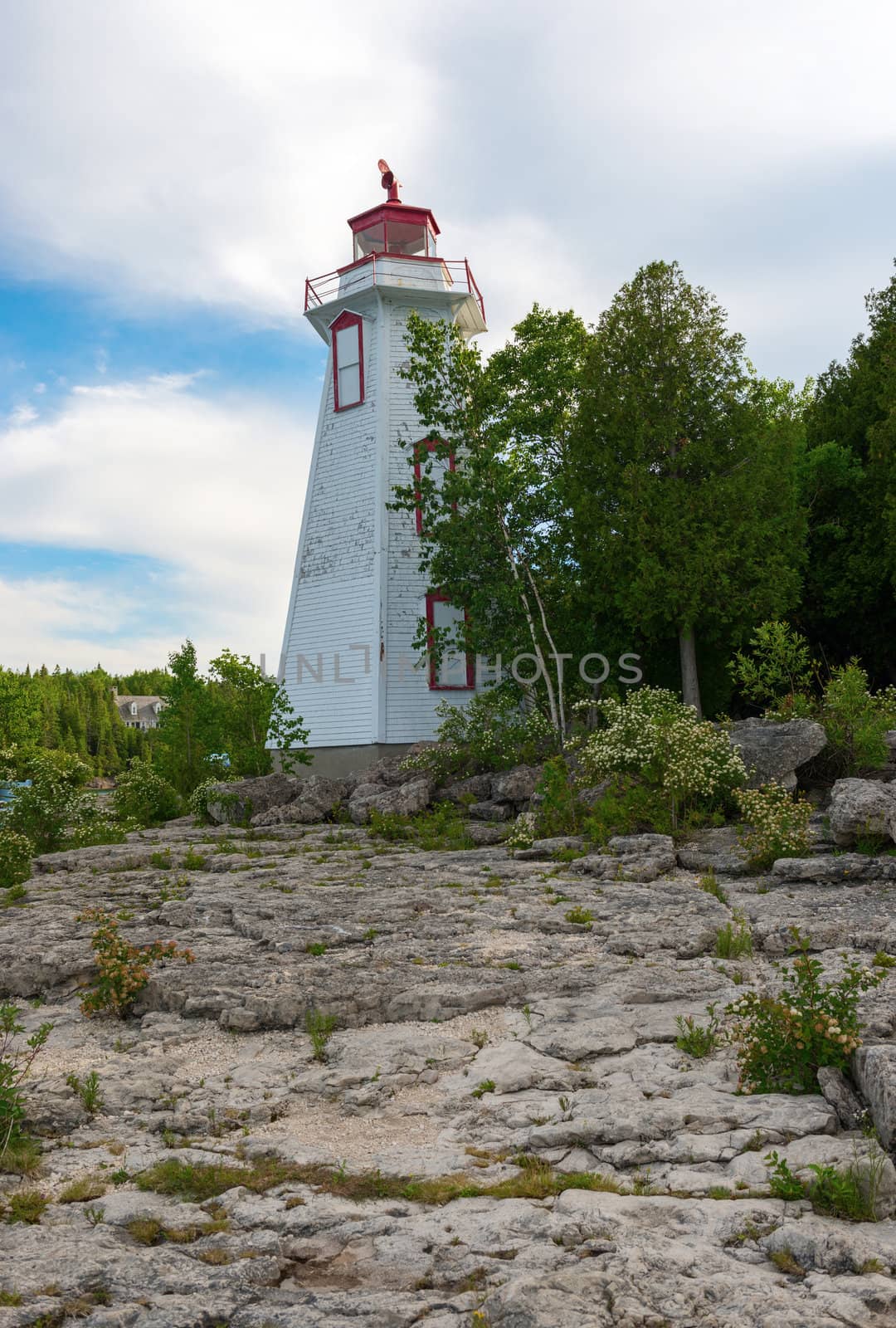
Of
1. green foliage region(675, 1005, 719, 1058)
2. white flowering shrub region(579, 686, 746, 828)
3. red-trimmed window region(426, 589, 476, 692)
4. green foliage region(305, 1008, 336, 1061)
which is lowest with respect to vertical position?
green foliage region(305, 1008, 336, 1061)

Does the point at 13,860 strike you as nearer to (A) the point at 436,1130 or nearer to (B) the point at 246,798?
(B) the point at 246,798

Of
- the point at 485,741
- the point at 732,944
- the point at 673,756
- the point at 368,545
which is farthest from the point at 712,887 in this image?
the point at 368,545

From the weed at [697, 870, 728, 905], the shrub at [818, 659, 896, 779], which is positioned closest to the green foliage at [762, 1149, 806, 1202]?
the weed at [697, 870, 728, 905]

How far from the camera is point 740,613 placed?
22438 millimetres

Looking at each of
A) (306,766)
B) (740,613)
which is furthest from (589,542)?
(306,766)

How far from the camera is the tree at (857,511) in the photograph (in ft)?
82.8

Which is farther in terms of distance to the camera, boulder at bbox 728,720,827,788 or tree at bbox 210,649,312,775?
tree at bbox 210,649,312,775

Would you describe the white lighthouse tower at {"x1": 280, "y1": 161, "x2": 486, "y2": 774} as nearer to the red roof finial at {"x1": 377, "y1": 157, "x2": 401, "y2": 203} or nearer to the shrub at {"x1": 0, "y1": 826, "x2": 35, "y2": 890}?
the red roof finial at {"x1": 377, "y1": 157, "x2": 401, "y2": 203}

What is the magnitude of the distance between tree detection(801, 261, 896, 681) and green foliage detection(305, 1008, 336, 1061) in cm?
2171

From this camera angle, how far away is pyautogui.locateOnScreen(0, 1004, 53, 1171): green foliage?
5164mm

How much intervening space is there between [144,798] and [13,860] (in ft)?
27.9

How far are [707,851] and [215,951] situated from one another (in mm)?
7205

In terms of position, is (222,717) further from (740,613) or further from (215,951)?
(215,951)

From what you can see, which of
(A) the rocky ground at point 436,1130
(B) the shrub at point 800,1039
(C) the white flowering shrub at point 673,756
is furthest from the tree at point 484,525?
(B) the shrub at point 800,1039
